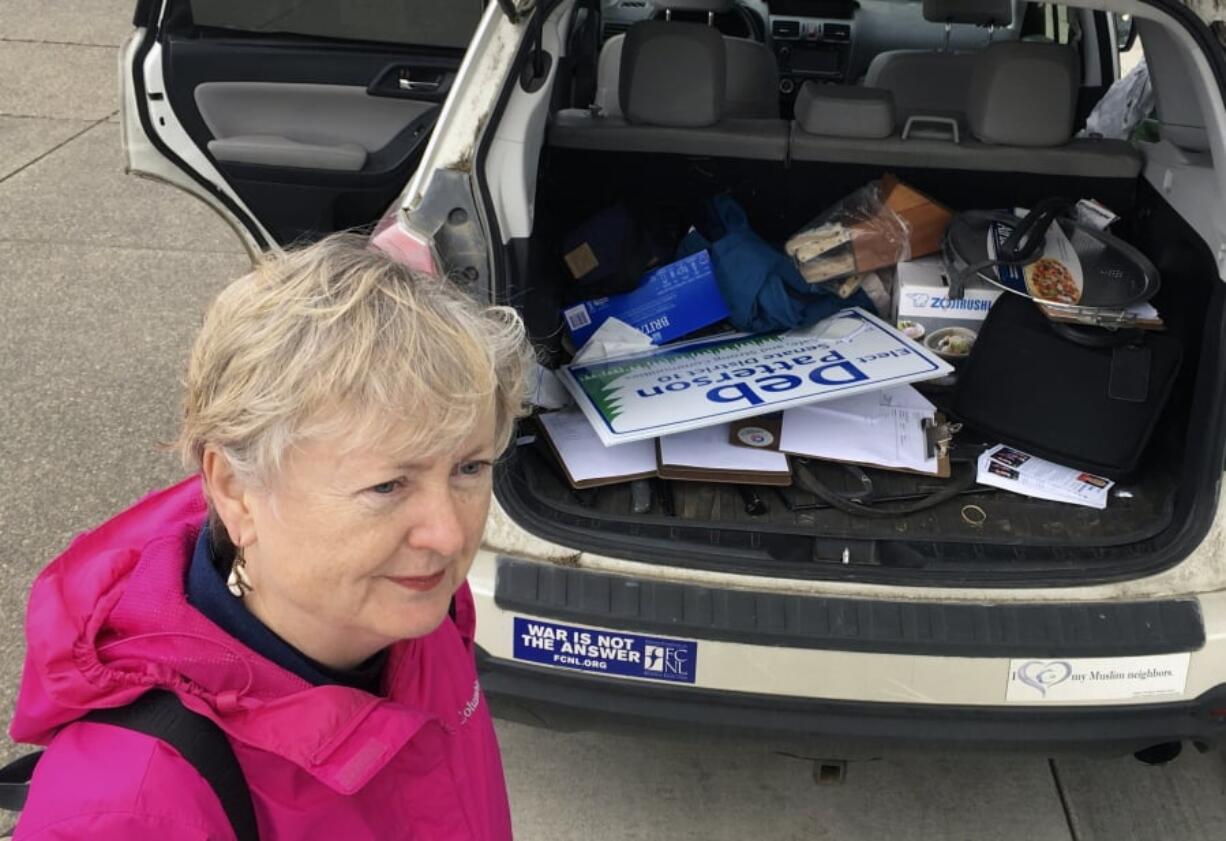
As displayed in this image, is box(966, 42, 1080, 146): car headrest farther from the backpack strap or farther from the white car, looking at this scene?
the backpack strap

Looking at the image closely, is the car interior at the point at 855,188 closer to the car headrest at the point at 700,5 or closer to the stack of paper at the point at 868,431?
the stack of paper at the point at 868,431

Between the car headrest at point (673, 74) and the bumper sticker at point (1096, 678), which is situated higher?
the car headrest at point (673, 74)

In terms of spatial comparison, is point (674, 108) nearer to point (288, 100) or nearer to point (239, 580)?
point (288, 100)

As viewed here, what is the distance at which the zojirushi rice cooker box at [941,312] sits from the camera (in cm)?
304

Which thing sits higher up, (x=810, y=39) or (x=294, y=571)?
(x=294, y=571)

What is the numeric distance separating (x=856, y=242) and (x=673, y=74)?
2.02 feet

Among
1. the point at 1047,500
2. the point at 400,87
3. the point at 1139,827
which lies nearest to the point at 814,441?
the point at 1047,500

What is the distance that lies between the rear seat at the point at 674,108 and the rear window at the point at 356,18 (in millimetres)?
377

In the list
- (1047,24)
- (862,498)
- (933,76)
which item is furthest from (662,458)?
(1047,24)

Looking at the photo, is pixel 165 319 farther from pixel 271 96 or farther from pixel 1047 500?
pixel 1047 500

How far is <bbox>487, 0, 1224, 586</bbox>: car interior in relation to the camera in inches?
91.5

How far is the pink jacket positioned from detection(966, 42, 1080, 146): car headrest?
2.18 metres

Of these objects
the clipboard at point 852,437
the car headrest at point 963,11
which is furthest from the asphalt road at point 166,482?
the car headrest at point 963,11

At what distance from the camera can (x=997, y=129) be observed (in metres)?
2.93
